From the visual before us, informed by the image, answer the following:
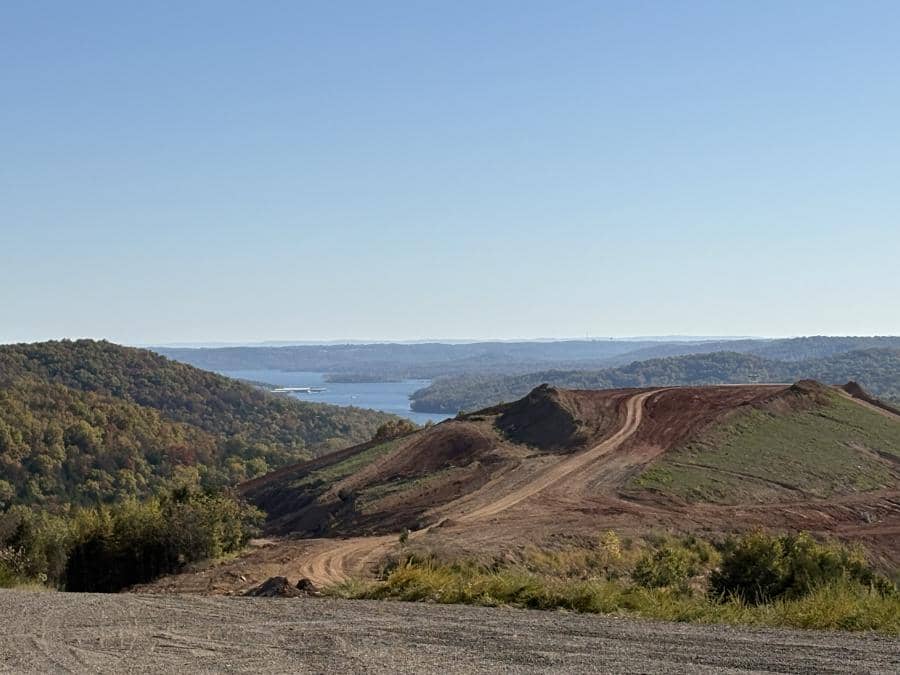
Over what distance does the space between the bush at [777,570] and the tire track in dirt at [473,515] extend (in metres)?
8.51

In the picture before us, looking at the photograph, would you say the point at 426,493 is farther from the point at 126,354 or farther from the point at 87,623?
the point at 126,354

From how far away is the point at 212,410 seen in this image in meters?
138

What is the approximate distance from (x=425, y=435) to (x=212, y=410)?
320 ft

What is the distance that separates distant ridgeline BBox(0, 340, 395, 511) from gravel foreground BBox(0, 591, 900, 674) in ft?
119

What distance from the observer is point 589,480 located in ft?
119

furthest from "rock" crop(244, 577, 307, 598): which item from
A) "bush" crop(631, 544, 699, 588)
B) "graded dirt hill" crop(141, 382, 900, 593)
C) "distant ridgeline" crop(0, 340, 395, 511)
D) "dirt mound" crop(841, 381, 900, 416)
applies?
"dirt mound" crop(841, 381, 900, 416)

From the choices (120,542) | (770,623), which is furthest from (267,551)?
(770,623)

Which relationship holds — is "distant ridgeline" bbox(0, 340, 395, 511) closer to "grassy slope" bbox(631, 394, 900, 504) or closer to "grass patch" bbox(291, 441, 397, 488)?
"grass patch" bbox(291, 441, 397, 488)

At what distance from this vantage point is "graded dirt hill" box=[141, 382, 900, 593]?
28219 mm

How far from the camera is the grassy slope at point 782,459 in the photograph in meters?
36.2

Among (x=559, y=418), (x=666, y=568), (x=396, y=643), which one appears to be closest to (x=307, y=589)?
(x=396, y=643)

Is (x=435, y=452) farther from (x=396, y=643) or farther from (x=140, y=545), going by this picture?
(x=396, y=643)

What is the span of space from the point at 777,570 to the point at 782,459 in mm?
23222

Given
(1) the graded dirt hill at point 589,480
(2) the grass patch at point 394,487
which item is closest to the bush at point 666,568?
(1) the graded dirt hill at point 589,480
